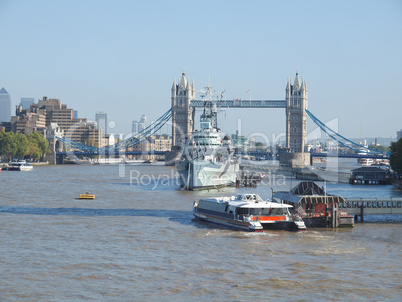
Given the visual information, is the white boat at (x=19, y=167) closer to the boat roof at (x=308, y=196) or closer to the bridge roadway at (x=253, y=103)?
the bridge roadway at (x=253, y=103)

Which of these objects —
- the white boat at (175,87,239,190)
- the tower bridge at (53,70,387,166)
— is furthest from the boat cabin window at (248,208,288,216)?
the tower bridge at (53,70,387,166)

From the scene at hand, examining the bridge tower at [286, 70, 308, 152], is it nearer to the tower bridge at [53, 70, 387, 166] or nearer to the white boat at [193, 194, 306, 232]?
the tower bridge at [53, 70, 387, 166]

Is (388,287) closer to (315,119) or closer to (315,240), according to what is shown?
(315,240)

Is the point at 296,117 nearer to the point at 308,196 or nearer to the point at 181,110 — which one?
the point at 181,110

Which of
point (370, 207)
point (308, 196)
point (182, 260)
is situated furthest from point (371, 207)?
point (182, 260)

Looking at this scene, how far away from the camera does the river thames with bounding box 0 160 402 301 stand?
22.0 meters

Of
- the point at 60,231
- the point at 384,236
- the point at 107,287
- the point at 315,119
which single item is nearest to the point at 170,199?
the point at 60,231

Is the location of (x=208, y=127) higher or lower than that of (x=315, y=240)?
higher

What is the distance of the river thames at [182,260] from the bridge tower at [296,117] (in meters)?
122

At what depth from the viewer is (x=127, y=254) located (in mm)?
28000

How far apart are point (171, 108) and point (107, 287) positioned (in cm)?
15537

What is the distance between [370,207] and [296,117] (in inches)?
5059

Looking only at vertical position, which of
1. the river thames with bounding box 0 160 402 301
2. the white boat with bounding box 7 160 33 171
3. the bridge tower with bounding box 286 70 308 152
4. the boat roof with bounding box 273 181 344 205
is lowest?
the river thames with bounding box 0 160 402 301

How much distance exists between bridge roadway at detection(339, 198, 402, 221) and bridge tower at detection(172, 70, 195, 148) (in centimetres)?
13117
